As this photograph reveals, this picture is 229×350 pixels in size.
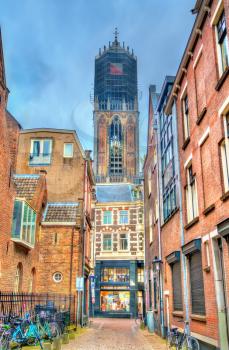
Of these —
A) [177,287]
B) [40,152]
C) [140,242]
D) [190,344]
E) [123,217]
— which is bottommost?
[190,344]

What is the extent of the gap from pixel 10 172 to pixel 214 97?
10.3 m

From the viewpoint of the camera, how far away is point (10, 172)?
57.4 feet

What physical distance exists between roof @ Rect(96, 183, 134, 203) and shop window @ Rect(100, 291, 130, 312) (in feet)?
35.3

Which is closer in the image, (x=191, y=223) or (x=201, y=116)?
(x=201, y=116)

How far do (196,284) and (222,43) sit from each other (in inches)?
299

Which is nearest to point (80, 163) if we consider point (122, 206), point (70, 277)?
point (70, 277)

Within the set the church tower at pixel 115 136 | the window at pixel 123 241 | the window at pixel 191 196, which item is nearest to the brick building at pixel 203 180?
the window at pixel 191 196

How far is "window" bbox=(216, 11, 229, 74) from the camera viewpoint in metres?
10.3

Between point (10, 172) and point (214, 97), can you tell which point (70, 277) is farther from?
point (214, 97)

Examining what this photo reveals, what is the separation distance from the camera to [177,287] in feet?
52.0

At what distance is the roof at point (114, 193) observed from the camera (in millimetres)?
46625

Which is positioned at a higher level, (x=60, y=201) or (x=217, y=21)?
(x=217, y=21)

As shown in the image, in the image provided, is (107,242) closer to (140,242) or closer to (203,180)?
(140,242)

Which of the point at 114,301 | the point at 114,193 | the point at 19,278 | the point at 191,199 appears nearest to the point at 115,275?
the point at 114,301
